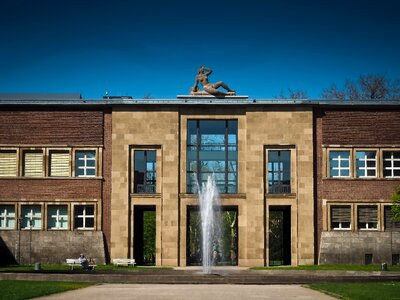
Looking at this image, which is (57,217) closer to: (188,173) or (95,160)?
(95,160)

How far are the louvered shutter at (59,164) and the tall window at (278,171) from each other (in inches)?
529

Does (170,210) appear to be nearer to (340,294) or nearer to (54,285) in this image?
(54,285)

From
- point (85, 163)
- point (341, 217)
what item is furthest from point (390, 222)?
point (85, 163)

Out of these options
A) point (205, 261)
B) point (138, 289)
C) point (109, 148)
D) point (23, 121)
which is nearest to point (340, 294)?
point (138, 289)

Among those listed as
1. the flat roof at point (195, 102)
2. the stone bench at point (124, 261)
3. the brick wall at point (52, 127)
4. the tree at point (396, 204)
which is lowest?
the stone bench at point (124, 261)

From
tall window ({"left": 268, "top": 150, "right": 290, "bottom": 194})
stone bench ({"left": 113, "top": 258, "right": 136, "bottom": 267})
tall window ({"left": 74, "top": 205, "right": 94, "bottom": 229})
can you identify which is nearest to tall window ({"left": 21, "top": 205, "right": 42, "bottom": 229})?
tall window ({"left": 74, "top": 205, "right": 94, "bottom": 229})

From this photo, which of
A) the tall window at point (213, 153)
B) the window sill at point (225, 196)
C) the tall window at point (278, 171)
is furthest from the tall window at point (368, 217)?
the tall window at point (213, 153)

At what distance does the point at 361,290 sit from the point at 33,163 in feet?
93.0

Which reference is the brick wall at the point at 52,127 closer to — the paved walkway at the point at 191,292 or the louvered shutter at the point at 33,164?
the louvered shutter at the point at 33,164

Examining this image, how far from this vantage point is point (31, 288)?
28.7 metres

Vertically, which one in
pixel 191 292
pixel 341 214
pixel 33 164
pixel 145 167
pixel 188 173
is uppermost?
pixel 33 164

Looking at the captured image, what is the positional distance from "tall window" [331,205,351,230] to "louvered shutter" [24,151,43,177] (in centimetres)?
1960

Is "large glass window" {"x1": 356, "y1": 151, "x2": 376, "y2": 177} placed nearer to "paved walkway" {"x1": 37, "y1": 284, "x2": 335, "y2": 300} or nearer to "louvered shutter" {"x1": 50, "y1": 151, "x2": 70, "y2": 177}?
"louvered shutter" {"x1": 50, "y1": 151, "x2": 70, "y2": 177}

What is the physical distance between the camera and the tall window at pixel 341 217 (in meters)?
49.4
